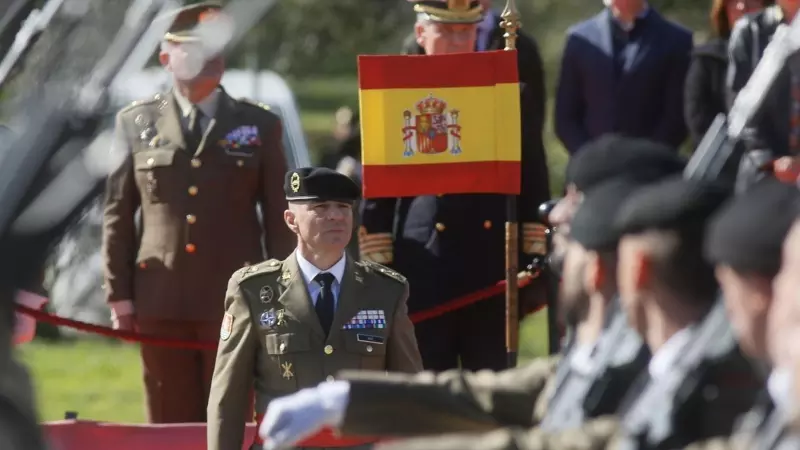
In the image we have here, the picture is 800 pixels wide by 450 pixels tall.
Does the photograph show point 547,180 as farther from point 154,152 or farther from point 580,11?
point 580,11

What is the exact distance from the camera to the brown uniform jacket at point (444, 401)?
5.34m

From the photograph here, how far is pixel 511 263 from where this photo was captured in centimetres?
822

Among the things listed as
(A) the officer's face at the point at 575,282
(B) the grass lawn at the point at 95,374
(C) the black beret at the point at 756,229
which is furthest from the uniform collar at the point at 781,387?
(B) the grass lawn at the point at 95,374

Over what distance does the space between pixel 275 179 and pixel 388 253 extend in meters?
0.56

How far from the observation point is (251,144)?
8617 millimetres

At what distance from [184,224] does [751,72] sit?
240 cm

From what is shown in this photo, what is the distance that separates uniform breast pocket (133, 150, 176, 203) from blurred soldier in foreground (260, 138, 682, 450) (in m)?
3.21

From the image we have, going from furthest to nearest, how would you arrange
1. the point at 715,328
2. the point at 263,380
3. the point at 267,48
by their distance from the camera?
the point at 267,48
the point at 263,380
the point at 715,328

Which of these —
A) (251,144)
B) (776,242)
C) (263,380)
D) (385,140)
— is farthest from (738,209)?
(251,144)

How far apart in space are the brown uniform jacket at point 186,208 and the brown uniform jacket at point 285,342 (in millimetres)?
1649

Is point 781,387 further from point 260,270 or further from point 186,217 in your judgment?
point 186,217

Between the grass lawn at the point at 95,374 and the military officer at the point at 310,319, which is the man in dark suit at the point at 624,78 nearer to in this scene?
the military officer at the point at 310,319

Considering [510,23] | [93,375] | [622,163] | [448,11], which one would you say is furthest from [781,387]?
[93,375]

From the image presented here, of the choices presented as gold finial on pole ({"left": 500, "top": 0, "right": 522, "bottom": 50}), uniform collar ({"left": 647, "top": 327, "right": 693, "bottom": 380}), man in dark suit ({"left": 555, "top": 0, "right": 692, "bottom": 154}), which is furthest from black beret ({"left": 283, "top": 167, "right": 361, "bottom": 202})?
man in dark suit ({"left": 555, "top": 0, "right": 692, "bottom": 154})
